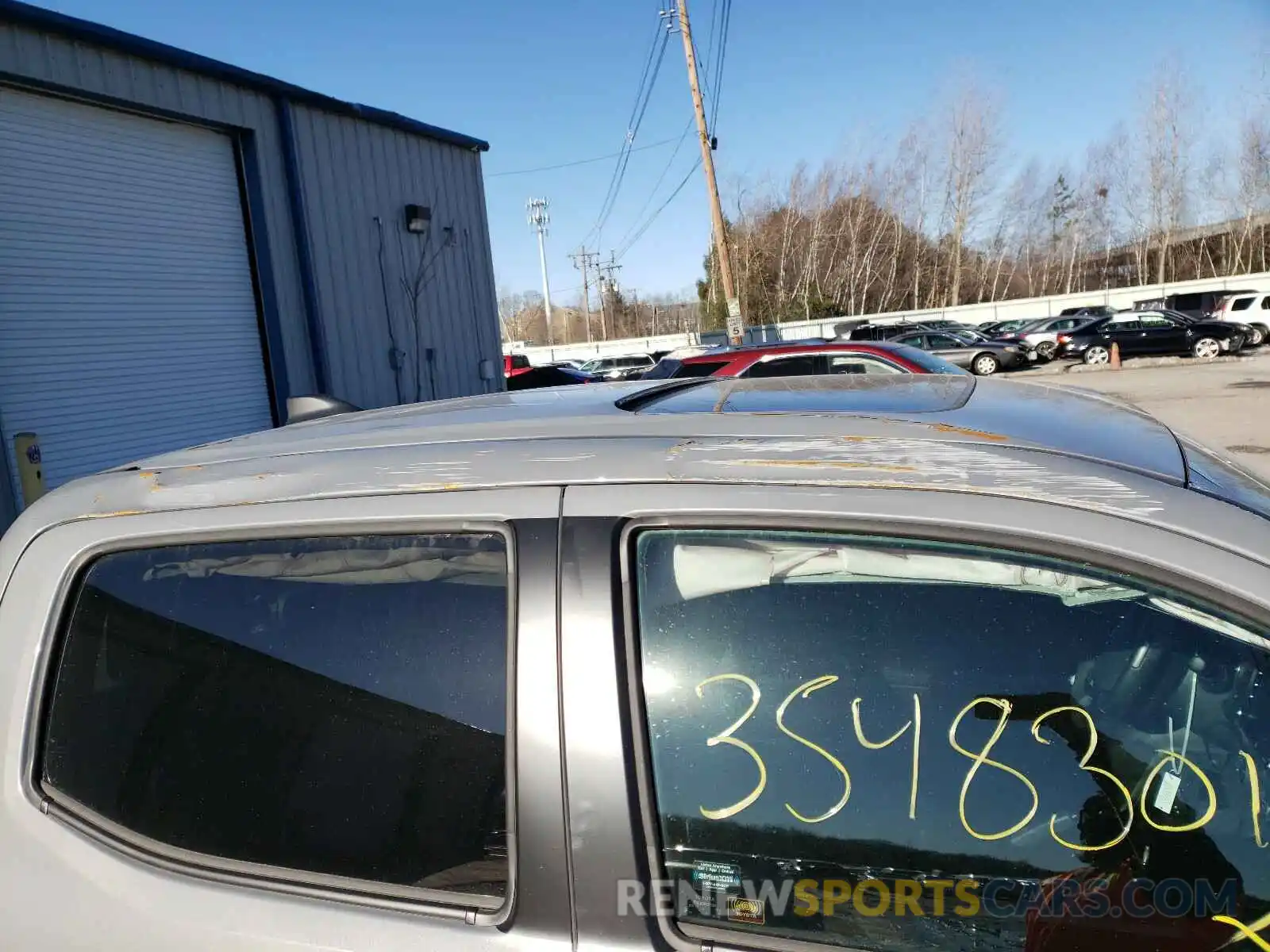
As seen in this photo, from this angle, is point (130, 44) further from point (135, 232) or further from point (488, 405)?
point (488, 405)

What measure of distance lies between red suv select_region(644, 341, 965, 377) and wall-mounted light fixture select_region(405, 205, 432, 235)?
18.7 ft

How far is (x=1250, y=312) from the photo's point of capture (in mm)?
27922

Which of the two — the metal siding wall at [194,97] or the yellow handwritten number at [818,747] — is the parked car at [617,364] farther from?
the yellow handwritten number at [818,747]

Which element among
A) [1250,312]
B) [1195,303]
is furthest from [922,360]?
[1195,303]

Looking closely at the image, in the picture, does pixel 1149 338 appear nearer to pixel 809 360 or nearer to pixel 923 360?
pixel 923 360

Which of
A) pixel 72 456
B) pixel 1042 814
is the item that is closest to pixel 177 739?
pixel 1042 814

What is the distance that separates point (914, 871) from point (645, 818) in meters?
0.35

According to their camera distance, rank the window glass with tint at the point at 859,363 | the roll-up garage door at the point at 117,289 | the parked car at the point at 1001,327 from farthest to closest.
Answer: the parked car at the point at 1001,327 → the window glass with tint at the point at 859,363 → the roll-up garage door at the point at 117,289

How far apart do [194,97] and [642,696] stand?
10719mm

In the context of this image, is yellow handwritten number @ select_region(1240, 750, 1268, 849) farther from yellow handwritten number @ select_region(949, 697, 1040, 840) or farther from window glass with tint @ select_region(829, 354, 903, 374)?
window glass with tint @ select_region(829, 354, 903, 374)

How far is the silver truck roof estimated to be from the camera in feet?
4.05

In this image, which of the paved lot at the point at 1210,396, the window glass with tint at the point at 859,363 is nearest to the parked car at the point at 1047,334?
the paved lot at the point at 1210,396

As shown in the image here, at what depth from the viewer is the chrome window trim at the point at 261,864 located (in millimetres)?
1189

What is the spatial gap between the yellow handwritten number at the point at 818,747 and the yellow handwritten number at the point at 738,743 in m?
0.04
